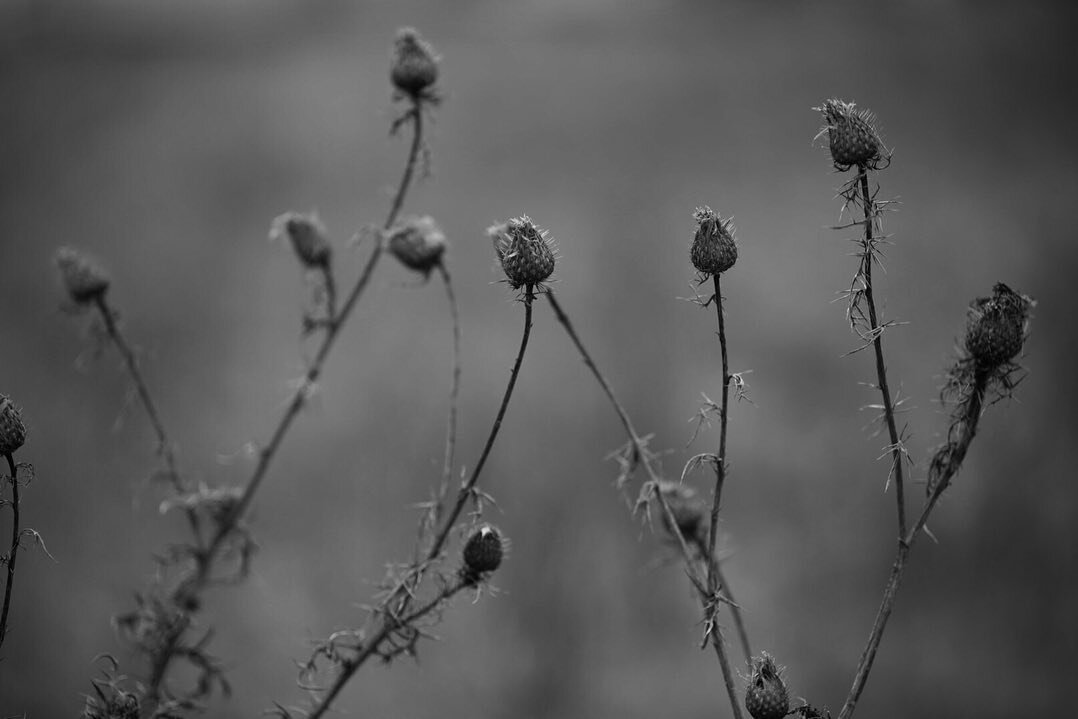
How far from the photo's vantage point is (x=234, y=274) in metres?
5.16

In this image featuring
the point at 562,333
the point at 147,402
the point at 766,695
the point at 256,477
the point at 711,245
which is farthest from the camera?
the point at 562,333

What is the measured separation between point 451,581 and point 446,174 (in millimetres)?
4616

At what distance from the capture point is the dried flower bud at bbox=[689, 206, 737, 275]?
963 millimetres

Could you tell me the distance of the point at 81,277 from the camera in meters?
1.51

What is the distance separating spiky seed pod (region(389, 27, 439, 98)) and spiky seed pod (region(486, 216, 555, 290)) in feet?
1.77

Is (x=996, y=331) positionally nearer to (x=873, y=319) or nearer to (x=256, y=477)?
(x=873, y=319)

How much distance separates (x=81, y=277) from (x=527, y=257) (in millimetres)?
882

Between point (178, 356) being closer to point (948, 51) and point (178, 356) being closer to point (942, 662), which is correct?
point (942, 662)

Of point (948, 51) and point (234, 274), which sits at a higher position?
point (948, 51)

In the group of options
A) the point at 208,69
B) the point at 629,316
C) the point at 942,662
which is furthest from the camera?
the point at 208,69

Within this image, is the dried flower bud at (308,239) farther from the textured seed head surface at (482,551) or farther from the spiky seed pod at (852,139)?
the spiky seed pod at (852,139)

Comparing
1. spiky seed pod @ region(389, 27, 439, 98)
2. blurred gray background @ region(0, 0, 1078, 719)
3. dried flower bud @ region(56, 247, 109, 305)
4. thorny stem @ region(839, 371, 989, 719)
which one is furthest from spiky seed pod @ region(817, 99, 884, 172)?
blurred gray background @ region(0, 0, 1078, 719)

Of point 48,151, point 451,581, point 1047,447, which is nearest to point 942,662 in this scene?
point 1047,447

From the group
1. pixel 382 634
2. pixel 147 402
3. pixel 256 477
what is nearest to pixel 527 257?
pixel 382 634
